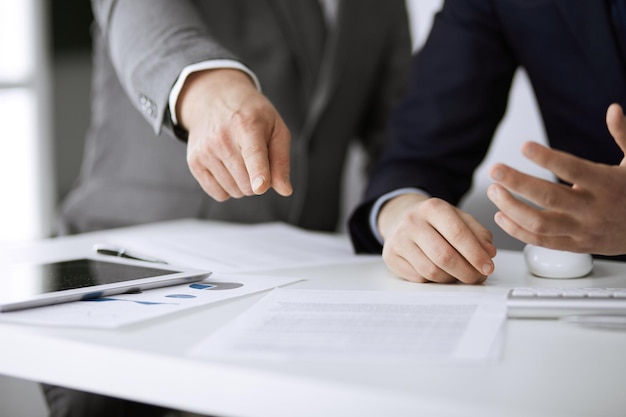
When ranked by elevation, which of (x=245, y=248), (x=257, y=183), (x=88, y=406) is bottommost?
(x=88, y=406)

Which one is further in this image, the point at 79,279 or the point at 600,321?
the point at 79,279

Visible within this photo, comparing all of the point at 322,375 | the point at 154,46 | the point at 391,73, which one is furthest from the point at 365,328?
the point at 391,73

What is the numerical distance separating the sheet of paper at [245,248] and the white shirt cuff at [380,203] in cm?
3

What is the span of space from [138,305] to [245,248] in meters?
0.33

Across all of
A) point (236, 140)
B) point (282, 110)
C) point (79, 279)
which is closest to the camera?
point (79, 279)

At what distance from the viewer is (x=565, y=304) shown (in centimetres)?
59

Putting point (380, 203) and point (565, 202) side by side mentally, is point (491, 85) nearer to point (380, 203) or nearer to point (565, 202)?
point (380, 203)

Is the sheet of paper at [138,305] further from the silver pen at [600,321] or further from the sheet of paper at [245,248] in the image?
the silver pen at [600,321]

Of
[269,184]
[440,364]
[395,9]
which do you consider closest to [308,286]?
[269,184]

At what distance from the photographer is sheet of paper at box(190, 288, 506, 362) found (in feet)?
1.61

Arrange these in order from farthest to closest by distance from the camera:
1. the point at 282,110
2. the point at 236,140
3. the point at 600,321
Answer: the point at 282,110
the point at 236,140
the point at 600,321

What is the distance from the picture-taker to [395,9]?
1.84 m

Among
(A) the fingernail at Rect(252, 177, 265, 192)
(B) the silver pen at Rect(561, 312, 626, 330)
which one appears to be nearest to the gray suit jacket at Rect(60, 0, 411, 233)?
(A) the fingernail at Rect(252, 177, 265, 192)

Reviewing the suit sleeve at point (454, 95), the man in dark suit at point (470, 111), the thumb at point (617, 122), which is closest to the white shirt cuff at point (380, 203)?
the man in dark suit at point (470, 111)
